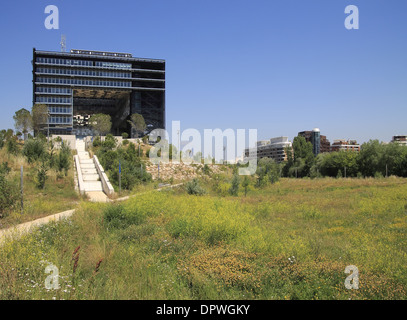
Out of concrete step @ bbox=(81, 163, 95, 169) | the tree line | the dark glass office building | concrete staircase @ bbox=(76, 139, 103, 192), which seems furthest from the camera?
the dark glass office building

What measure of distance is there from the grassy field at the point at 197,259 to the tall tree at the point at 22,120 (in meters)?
39.1

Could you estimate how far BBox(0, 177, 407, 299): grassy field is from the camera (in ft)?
17.8

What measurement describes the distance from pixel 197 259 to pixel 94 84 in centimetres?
7421

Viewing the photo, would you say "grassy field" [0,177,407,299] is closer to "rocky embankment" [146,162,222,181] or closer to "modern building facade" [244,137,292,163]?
"rocky embankment" [146,162,222,181]

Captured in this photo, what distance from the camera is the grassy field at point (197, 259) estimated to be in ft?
17.8

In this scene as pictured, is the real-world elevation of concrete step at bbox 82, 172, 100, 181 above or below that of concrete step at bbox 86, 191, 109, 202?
above

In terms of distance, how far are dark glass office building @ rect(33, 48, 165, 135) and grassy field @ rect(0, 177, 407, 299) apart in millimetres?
66691

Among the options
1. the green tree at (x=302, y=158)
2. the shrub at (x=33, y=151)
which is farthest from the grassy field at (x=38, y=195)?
the green tree at (x=302, y=158)

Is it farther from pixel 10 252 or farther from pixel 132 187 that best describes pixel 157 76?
pixel 10 252

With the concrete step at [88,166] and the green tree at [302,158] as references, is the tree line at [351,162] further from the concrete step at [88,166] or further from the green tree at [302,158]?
the concrete step at [88,166]

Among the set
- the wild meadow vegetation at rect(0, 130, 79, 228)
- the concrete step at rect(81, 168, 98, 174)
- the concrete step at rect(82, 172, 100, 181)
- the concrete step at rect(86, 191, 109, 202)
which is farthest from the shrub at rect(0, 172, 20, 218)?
the concrete step at rect(81, 168, 98, 174)

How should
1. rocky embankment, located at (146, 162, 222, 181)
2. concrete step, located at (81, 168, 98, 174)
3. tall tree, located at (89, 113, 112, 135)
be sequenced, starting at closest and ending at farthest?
concrete step, located at (81, 168, 98, 174) < rocky embankment, located at (146, 162, 222, 181) < tall tree, located at (89, 113, 112, 135)

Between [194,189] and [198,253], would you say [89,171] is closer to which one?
[194,189]

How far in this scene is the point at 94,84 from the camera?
73.7 metres
